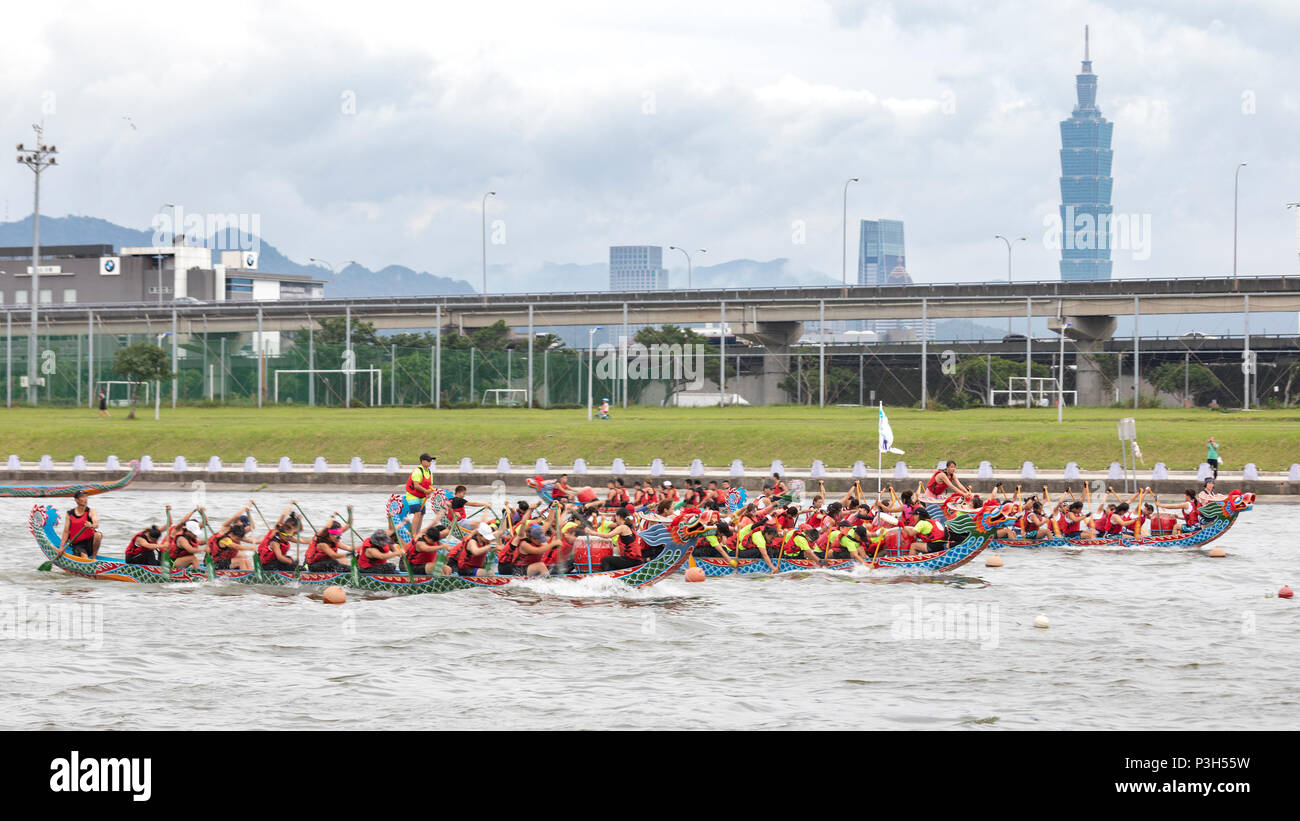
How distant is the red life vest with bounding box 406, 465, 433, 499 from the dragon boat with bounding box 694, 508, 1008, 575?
20.8 ft

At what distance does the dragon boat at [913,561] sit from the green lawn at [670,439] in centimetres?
1896

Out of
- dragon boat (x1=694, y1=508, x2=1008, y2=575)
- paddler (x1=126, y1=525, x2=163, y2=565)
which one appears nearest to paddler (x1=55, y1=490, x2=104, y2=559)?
paddler (x1=126, y1=525, x2=163, y2=565)

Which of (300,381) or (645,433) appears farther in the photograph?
(300,381)


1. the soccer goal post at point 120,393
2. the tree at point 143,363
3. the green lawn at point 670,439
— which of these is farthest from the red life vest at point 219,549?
the soccer goal post at point 120,393

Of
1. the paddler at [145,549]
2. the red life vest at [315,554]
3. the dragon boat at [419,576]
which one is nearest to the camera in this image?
the red life vest at [315,554]

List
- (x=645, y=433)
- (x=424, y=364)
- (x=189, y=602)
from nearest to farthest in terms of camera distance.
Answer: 1. (x=189, y=602)
2. (x=645, y=433)
3. (x=424, y=364)

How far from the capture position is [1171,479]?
39500mm

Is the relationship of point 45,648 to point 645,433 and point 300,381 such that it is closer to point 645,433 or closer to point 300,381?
point 645,433

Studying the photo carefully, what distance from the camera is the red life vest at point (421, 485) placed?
27884 millimetres

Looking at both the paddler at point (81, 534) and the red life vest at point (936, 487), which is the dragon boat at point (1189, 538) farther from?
the paddler at point (81, 534)

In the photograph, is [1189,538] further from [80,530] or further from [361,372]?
[361,372]
